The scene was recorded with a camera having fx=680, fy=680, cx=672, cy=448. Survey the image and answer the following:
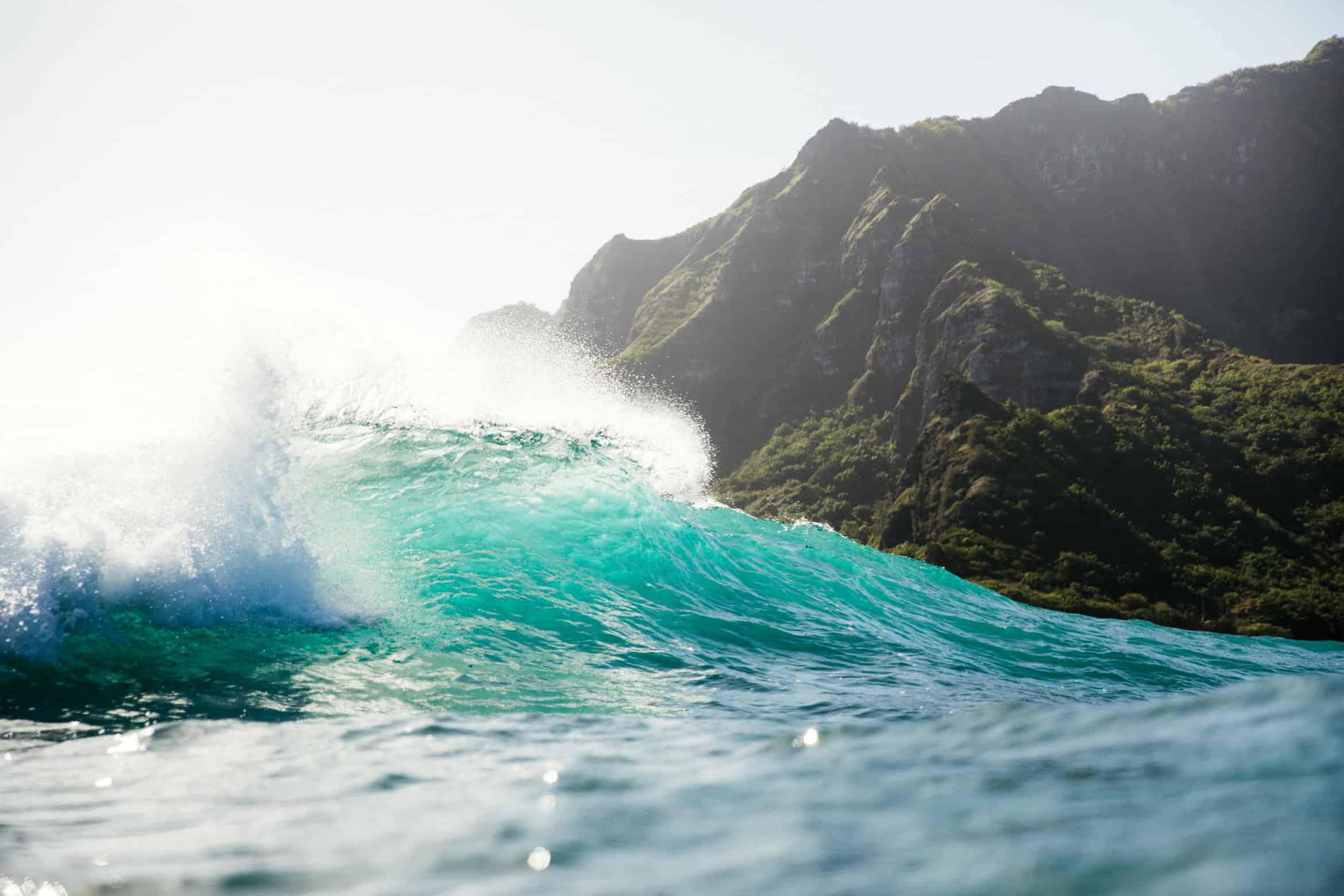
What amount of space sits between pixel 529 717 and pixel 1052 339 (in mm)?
83315

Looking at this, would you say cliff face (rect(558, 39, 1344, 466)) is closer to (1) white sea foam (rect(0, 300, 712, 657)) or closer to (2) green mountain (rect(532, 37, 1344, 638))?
(2) green mountain (rect(532, 37, 1344, 638))

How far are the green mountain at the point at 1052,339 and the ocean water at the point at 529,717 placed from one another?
156 ft

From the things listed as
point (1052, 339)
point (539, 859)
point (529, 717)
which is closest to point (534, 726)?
point (529, 717)

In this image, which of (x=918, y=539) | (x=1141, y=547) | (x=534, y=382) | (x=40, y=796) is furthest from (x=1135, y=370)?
(x=40, y=796)

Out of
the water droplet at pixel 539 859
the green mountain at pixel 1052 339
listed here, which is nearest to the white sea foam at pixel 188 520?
the water droplet at pixel 539 859

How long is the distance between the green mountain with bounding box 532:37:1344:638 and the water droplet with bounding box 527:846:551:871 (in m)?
53.7

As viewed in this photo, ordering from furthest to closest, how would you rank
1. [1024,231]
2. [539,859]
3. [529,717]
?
[1024,231] < [529,717] < [539,859]

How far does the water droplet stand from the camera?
2504 millimetres

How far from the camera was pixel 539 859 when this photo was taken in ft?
8.44

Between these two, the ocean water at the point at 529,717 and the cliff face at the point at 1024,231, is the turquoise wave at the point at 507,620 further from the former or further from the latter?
the cliff face at the point at 1024,231

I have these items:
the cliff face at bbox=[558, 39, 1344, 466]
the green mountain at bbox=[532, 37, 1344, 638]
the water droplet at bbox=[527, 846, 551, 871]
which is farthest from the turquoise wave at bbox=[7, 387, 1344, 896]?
the cliff face at bbox=[558, 39, 1344, 466]

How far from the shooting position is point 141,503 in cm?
777

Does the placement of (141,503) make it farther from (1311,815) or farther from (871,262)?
(871,262)

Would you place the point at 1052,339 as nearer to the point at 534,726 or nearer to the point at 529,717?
the point at 529,717
